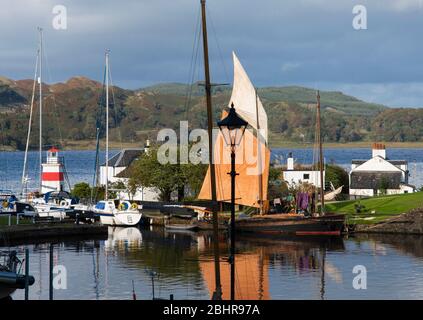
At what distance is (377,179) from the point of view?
107750mm

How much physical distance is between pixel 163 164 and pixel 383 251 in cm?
3675

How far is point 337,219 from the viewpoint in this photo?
80.4 meters

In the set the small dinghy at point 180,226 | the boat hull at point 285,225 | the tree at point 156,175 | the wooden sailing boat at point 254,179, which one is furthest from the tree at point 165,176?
the boat hull at point 285,225

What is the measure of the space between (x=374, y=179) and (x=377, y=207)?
19.0 meters

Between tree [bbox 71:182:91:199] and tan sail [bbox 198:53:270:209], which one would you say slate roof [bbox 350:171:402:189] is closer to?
tan sail [bbox 198:53:270:209]

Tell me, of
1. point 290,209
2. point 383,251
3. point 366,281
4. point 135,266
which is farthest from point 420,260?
point 290,209

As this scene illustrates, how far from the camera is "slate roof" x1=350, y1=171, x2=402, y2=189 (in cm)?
10675

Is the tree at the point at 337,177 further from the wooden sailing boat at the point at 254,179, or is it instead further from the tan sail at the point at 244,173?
the tan sail at the point at 244,173

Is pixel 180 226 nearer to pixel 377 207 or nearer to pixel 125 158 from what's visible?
pixel 377 207

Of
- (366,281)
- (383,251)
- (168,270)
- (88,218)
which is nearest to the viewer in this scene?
(366,281)

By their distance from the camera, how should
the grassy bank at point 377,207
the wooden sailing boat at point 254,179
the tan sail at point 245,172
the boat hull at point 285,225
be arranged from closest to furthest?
the boat hull at point 285,225
the wooden sailing boat at point 254,179
the grassy bank at point 377,207
the tan sail at point 245,172

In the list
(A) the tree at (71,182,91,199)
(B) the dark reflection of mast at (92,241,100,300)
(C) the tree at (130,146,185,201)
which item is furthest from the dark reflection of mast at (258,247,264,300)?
(A) the tree at (71,182,91,199)

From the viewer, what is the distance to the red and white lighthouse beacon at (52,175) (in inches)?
3814

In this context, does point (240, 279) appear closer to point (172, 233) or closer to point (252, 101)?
point (172, 233)
